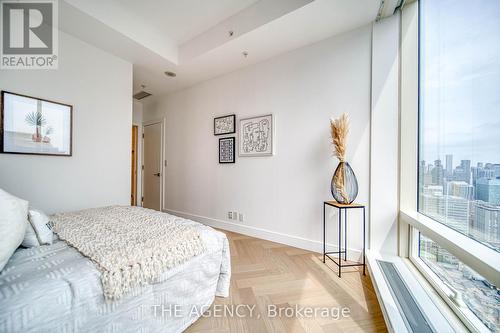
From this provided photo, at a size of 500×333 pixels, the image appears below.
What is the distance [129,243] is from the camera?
3.38ft

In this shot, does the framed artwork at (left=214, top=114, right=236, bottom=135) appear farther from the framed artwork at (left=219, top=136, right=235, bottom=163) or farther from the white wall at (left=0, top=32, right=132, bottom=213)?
the white wall at (left=0, top=32, right=132, bottom=213)

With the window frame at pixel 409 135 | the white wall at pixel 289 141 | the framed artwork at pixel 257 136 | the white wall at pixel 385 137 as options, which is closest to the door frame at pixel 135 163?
the white wall at pixel 289 141

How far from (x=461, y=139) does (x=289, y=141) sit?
148cm

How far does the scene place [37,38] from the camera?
6.26 feet

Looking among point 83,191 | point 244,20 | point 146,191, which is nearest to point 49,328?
point 83,191

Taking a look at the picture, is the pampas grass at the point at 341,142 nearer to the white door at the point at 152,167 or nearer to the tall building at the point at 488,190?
the tall building at the point at 488,190

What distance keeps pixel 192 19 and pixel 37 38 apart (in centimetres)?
157

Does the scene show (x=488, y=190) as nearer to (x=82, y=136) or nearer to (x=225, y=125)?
(x=225, y=125)

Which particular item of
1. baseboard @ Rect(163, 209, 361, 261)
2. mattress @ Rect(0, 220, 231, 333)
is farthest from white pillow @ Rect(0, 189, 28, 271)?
baseboard @ Rect(163, 209, 361, 261)

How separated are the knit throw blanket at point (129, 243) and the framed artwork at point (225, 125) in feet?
5.71

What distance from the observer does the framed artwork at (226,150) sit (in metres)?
2.89

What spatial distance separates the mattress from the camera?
643 mm

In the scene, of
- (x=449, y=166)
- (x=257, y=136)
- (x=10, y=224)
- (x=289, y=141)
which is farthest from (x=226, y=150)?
(x=449, y=166)

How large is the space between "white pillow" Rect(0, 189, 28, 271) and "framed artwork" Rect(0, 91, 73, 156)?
4.58ft
